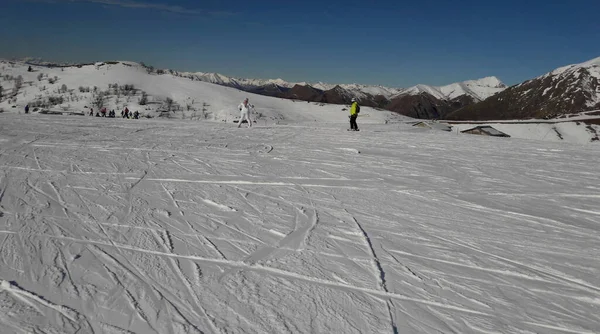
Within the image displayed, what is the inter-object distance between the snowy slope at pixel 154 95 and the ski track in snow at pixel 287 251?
→ 5578 cm

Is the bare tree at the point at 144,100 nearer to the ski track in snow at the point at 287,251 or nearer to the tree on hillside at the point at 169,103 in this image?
the tree on hillside at the point at 169,103

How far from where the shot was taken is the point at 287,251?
13.8 ft

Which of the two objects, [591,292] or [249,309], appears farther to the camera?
[591,292]

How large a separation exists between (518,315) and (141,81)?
90.7 metres

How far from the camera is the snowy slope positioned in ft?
217

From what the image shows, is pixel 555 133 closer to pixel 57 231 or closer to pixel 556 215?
pixel 556 215

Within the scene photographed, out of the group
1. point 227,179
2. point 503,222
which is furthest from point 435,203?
point 227,179

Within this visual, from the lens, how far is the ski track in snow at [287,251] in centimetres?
299

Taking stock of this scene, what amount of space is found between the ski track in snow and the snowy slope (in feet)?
183

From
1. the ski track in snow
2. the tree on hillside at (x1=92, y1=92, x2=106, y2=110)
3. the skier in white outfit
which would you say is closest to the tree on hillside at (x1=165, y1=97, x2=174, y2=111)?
the tree on hillside at (x1=92, y1=92, x2=106, y2=110)

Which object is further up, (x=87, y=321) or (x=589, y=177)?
(x=589, y=177)

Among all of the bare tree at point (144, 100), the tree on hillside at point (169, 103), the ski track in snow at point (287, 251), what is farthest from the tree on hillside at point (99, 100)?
the ski track in snow at point (287, 251)

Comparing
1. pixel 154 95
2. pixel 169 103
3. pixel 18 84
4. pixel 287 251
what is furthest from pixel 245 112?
pixel 18 84

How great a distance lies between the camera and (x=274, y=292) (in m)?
3.30
